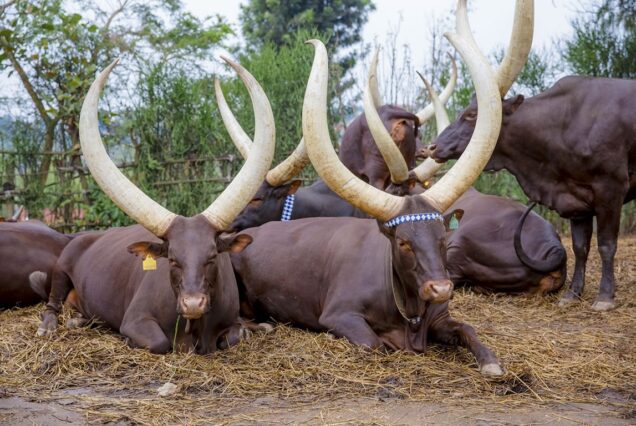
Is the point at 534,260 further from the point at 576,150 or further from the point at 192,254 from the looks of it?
the point at 192,254

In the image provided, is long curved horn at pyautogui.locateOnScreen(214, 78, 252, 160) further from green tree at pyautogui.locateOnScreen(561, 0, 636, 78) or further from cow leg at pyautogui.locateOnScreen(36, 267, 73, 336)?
green tree at pyautogui.locateOnScreen(561, 0, 636, 78)

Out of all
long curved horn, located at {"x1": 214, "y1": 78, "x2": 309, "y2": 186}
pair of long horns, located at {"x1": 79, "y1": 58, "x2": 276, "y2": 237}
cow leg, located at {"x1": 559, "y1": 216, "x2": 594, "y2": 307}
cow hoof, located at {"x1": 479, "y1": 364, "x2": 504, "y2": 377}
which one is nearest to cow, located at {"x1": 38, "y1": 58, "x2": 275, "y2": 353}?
pair of long horns, located at {"x1": 79, "y1": 58, "x2": 276, "y2": 237}

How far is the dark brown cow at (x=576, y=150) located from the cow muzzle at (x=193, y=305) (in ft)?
9.51

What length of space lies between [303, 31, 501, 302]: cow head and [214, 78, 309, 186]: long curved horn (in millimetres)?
2001

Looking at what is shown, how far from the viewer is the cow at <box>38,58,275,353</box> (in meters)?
4.62

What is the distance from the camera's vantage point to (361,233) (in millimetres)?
5574

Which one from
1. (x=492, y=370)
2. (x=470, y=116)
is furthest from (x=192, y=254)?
(x=470, y=116)

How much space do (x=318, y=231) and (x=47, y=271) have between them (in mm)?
2598

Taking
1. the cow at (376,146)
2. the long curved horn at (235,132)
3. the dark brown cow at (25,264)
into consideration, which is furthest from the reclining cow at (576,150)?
the dark brown cow at (25,264)

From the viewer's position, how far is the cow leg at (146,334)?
16.0 feet

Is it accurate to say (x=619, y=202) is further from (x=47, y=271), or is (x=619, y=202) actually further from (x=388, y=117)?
(x=47, y=271)

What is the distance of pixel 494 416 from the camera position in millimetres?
3707

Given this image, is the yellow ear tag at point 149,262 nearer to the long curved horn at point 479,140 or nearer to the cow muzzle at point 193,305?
the cow muzzle at point 193,305

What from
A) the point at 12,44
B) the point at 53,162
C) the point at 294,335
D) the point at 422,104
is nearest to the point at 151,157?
the point at 53,162
